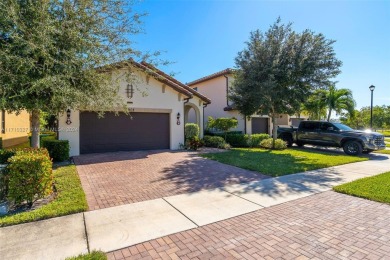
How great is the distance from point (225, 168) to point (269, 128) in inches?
531

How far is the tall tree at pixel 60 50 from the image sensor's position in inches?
211

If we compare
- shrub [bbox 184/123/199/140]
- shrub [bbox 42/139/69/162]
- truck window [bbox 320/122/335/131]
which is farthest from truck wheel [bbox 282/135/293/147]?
shrub [bbox 42/139/69/162]

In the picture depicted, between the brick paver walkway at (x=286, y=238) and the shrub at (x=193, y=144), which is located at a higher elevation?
the shrub at (x=193, y=144)

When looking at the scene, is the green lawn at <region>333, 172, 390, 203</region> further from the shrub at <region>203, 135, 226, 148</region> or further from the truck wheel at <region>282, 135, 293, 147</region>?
the truck wheel at <region>282, 135, 293, 147</region>

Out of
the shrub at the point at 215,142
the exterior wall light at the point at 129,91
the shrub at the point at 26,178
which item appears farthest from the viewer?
the shrub at the point at 215,142

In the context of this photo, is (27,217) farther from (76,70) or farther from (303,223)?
(303,223)

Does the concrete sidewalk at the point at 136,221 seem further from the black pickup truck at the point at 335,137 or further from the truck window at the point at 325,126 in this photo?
the truck window at the point at 325,126

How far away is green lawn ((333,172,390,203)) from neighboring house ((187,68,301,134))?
1166 centimetres

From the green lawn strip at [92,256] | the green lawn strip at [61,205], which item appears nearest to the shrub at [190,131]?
the green lawn strip at [61,205]

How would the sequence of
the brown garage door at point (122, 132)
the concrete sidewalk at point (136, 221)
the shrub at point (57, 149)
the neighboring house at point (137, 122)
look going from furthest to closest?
the brown garage door at point (122, 132) → the neighboring house at point (137, 122) → the shrub at point (57, 149) → the concrete sidewalk at point (136, 221)

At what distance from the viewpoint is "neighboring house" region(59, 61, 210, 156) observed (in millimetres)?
11680

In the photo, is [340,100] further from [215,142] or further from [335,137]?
[215,142]

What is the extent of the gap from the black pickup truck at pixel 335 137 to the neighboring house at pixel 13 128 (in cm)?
1998

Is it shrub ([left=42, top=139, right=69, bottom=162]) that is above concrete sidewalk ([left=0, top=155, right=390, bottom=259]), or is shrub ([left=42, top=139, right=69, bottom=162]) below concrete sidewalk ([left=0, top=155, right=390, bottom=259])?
above
